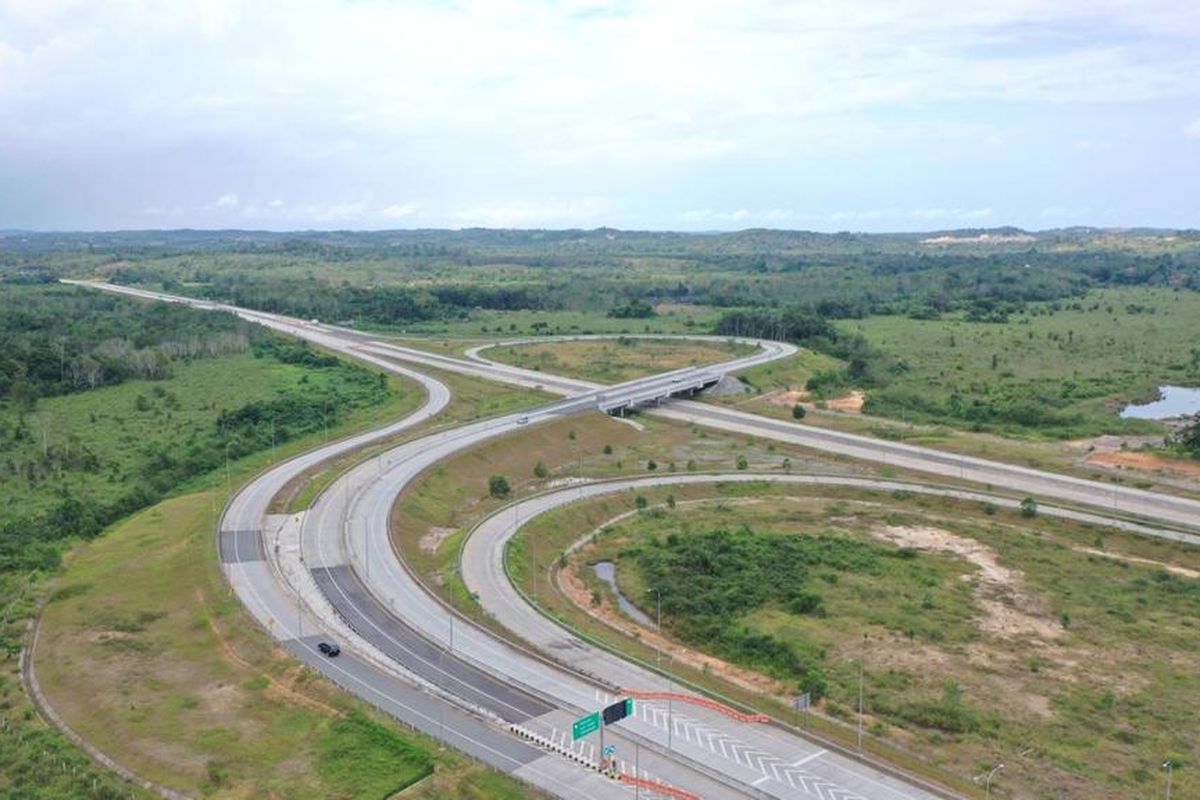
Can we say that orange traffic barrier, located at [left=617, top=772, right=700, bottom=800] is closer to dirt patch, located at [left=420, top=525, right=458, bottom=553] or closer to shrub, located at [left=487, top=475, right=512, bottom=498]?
dirt patch, located at [left=420, top=525, right=458, bottom=553]

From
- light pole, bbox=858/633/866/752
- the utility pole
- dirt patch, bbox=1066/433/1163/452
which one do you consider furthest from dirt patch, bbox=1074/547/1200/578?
the utility pole

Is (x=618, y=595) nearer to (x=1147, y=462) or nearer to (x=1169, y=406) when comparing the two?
(x=1147, y=462)

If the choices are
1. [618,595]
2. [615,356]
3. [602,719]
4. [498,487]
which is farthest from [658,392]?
[602,719]

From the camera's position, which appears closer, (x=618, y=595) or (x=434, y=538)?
(x=618, y=595)

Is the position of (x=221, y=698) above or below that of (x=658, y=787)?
below

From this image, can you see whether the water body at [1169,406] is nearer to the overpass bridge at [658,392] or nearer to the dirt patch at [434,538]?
the overpass bridge at [658,392]

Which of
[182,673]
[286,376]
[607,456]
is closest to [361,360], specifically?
[286,376]
